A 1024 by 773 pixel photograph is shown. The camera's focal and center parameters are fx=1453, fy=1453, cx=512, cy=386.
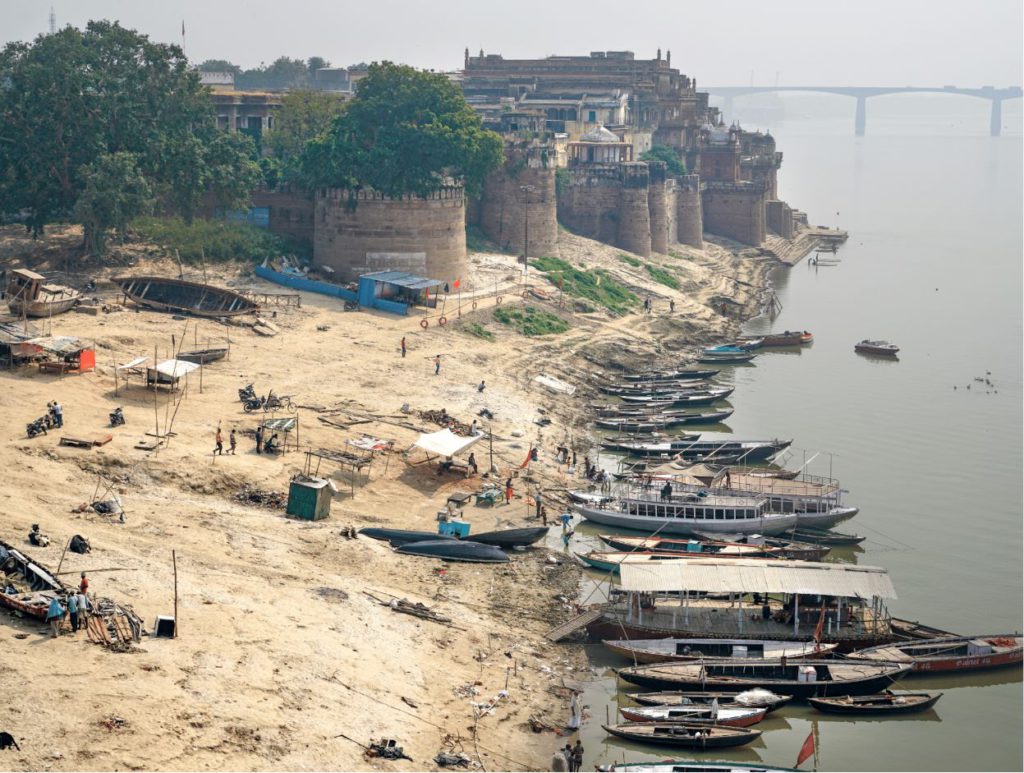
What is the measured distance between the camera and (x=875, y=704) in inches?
1454

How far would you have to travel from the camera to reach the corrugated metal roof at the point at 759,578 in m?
39.7

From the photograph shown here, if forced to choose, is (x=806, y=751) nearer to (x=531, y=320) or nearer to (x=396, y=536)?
(x=396, y=536)

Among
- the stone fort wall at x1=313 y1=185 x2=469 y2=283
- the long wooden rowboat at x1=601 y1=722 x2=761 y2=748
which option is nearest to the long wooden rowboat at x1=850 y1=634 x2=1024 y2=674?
the long wooden rowboat at x1=601 y1=722 x2=761 y2=748

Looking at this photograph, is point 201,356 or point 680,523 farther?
point 201,356

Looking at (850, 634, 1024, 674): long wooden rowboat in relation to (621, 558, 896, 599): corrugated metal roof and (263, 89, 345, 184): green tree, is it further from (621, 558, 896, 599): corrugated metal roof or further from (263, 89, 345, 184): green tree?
(263, 89, 345, 184): green tree

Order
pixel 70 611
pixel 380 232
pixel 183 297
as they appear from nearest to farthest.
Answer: pixel 70 611
pixel 183 297
pixel 380 232

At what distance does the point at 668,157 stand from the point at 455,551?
83.1 m

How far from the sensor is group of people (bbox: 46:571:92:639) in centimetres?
3119

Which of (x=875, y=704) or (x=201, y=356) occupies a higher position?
(x=201, y=356)

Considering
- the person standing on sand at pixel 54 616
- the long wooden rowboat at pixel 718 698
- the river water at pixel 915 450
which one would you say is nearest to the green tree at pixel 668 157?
the river water at pixel 915 450

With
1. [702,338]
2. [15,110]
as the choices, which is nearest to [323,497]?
[15,110]

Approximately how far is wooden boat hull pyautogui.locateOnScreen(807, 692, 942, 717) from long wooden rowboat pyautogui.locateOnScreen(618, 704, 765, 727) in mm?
2119

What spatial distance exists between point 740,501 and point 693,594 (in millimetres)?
8651

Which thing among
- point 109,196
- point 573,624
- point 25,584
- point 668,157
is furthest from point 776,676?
point 668,157
